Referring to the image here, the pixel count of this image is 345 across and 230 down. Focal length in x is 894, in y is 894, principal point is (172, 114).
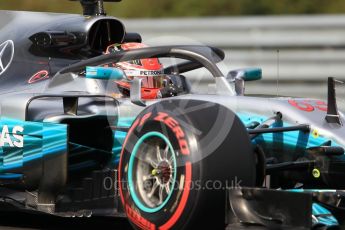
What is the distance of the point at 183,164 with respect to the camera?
5355 mm

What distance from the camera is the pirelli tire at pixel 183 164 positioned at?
529cm

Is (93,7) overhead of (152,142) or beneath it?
overhead

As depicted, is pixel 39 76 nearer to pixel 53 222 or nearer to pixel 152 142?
pixel 53 222

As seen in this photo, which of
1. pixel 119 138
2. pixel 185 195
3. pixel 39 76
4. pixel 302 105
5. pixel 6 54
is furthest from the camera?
pixel 6 54

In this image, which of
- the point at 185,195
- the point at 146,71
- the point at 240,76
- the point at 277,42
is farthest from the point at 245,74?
the point at 277,42

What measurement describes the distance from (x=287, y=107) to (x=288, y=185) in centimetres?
55

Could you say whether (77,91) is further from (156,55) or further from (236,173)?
(236,173)

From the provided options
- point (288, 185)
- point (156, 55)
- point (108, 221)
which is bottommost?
point (108, 221)

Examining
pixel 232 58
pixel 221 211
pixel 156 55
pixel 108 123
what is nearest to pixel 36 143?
pixel 108 123

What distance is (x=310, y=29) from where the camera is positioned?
9984 millimetres

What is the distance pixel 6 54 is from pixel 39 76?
15.3 inches

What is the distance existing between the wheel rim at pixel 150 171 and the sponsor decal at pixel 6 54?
2131 mm

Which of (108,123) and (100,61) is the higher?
(100,61)

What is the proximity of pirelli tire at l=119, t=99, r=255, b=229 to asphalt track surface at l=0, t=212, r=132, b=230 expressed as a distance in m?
1.44
